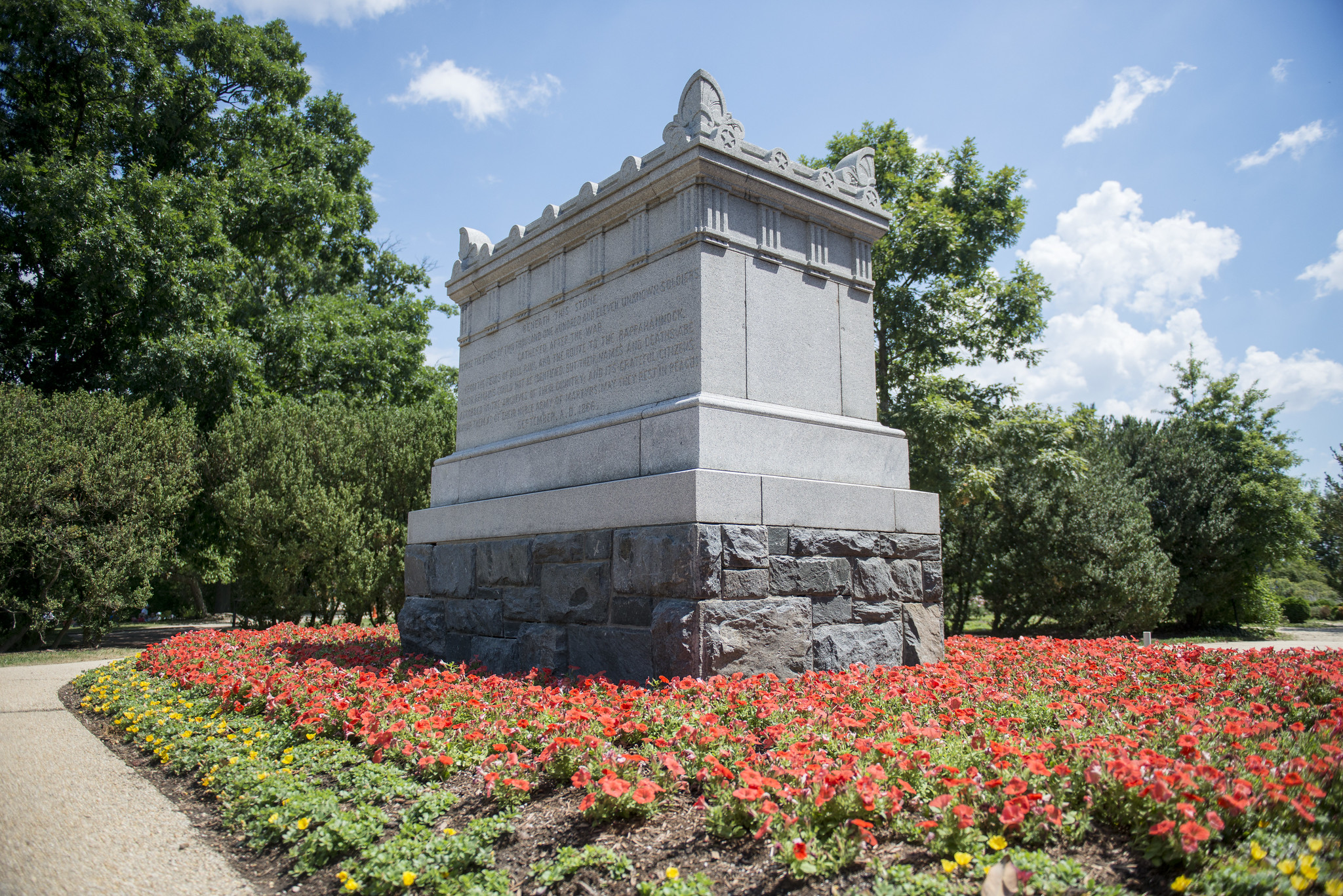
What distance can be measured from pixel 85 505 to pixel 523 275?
33.1 feet

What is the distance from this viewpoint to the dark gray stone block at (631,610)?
5004mm

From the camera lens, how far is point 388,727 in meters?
3.99

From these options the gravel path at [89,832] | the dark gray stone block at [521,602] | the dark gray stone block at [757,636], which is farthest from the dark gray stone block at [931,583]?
the gravel path at [89,832]

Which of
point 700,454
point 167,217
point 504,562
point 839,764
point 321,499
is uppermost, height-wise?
point 167,217

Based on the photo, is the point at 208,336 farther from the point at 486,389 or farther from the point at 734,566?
the point at 734,566

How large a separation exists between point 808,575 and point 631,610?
1137mm

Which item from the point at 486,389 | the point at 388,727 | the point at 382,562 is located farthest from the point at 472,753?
the point at 382,562

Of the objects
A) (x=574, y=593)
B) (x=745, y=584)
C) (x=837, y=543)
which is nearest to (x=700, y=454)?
(x=745, y=584)

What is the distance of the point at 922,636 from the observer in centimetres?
582

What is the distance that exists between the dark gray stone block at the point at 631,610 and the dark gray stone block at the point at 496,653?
3.60 ft

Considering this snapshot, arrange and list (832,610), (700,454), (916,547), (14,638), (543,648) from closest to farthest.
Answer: (700,454)
(832,610)
(543,648)
(916,547)
(14,638)

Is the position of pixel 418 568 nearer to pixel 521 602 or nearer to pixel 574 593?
pixel 521 602

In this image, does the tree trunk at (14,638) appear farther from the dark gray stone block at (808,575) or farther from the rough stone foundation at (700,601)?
the dark gray stone block at (808,575)

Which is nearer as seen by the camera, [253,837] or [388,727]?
[253,837]
